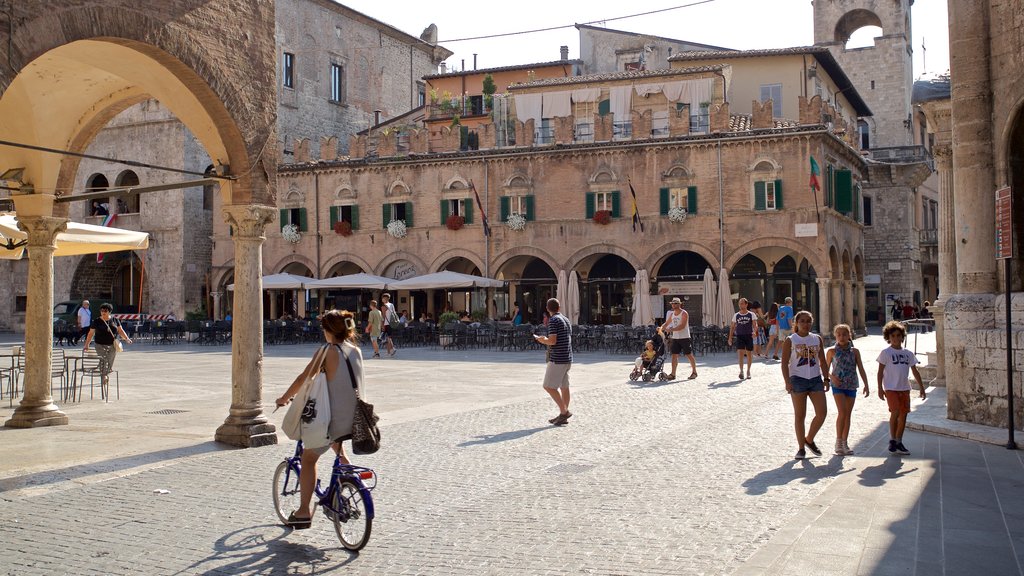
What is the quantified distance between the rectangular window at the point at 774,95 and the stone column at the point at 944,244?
2345 centimetres

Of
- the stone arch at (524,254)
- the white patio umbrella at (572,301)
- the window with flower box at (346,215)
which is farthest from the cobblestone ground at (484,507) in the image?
the window with flower box at (346,215)

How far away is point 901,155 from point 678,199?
18.9m

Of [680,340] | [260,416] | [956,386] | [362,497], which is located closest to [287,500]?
[362,497]

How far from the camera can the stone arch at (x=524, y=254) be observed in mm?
35625

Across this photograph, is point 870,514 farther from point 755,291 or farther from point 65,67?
point 755,291

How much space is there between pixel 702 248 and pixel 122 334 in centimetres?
2214

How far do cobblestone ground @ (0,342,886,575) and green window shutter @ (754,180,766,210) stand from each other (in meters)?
22.0

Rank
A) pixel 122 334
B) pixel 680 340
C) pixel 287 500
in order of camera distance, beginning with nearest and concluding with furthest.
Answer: pixel 287 500 < pixel 122 334 < pixel 680 340

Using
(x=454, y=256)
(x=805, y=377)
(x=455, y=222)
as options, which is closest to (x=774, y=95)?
(x=455, y=222)

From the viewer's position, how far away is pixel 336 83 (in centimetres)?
4697

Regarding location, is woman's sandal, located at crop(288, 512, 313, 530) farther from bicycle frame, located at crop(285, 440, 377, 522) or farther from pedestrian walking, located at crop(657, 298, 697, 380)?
pedestrian walking, located at crop(657, 298, 697, 380)

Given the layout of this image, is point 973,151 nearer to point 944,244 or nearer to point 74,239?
point 944,244

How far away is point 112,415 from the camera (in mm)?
12484

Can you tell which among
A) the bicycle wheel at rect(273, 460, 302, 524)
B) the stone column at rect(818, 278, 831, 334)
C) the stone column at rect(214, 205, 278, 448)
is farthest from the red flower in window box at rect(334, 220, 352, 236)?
the bicycle wheel at rect(273, 460, 302, 524)
